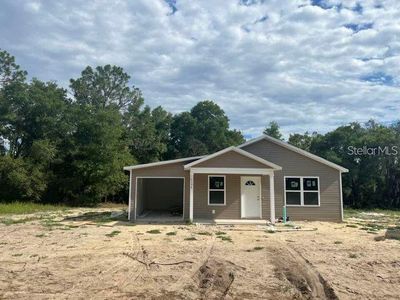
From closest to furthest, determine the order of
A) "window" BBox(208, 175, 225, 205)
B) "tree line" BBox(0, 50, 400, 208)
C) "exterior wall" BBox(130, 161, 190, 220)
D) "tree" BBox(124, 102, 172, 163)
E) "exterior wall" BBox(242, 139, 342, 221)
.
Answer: "exterior wall" BBox(130, 161, 190, 220) < "window" BBox(208, 175, 225, 205) < "exterior wall" BBox(242, 139, 342, 221) < "tree line" BBox(0, 50, 400, 208) < "tree" BBox(124, 102, 172, 163)

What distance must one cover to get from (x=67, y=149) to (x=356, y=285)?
95.4ft

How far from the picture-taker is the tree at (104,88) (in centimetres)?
3981

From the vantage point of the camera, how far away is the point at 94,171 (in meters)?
30.7

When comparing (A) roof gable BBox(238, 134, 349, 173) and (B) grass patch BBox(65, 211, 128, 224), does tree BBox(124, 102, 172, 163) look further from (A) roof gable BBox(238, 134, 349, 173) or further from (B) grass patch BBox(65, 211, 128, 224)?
(A) roof gable BBox(238, 134, 349, 173)

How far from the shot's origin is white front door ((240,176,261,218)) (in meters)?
17.8

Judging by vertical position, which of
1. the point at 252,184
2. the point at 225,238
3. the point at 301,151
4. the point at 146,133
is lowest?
the point at 225,238

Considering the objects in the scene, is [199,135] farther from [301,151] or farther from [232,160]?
[232,160]

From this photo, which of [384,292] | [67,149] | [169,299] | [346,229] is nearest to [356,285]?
[384,292]

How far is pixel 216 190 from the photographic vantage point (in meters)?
17.8

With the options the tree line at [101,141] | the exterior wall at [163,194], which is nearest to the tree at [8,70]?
the tree line at [101,141]

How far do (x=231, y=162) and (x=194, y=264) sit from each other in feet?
29.8

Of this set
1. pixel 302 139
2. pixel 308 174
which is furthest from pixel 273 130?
pixel 308 174

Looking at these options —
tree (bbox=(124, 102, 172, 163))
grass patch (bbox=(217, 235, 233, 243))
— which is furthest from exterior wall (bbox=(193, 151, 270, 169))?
tree (bbox=(124, 102, 172, 163))

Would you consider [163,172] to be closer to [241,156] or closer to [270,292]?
[241,156]
